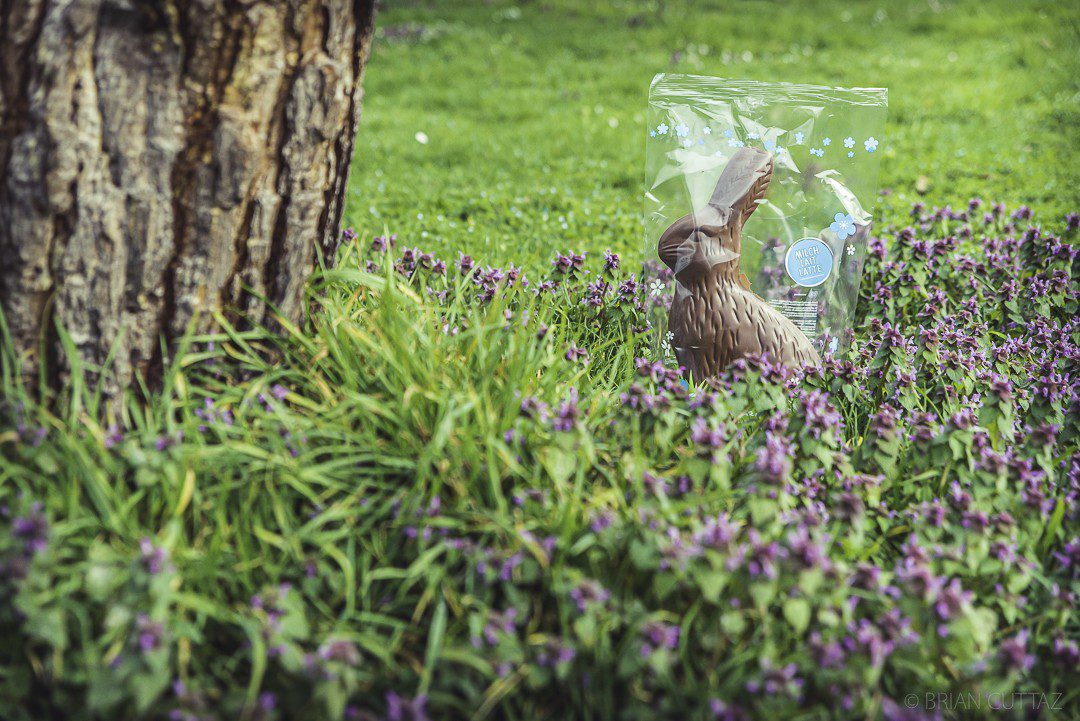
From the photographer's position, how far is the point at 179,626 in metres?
1.58

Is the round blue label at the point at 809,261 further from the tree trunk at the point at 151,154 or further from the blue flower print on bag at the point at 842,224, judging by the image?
the tree trunk at the point at 151,154

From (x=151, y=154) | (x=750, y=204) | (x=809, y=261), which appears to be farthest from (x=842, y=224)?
(x=151, y=154)

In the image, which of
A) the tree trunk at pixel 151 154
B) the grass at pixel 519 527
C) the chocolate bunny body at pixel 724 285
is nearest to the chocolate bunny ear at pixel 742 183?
the chocolate bunny body at pixel 724 285

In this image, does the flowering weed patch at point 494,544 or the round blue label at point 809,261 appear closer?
the flowering weed patch at point 494,544

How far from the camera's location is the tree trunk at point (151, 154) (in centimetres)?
188

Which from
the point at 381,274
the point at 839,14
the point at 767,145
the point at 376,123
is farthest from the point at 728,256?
the point at 839,14

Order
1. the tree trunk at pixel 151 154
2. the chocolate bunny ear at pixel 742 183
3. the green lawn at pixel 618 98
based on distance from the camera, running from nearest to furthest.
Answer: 1. the tree trunk at pixel 151 154
2. the chocolate bunny ear at pixel 742 183
3. the green lawn at pixel 618 98

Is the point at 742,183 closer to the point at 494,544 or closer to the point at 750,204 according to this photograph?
the point at 750,204

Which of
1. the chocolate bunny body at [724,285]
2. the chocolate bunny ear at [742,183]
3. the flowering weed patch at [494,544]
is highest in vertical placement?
the chocolate bunny ear at [742,183]

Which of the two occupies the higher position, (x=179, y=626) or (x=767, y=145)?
(x=767, y=145)

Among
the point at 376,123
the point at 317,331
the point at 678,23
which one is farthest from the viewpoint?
the point at 678,23

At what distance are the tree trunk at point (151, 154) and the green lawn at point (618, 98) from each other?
192 cm

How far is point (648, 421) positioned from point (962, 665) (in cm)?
85

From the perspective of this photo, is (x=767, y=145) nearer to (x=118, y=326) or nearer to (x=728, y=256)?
(x=728, y=256)
